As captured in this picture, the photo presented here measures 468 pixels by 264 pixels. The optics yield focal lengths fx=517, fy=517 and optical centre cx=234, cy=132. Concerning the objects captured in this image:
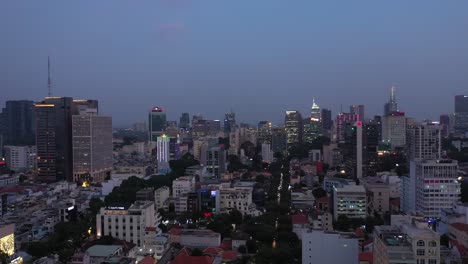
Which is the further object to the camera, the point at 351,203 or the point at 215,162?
the point at 215,162

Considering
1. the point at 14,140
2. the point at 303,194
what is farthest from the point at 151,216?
the point at 14,140

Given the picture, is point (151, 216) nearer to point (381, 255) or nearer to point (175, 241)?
point (175, 241)

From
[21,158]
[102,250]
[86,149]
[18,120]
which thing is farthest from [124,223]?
[18,120]

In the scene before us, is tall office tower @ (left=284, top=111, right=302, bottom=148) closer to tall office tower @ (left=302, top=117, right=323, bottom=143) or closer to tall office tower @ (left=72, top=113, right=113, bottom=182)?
tall office tower @ (left=302, top=117, right=323, bottom=143)

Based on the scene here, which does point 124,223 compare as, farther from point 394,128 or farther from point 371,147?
point 394,128

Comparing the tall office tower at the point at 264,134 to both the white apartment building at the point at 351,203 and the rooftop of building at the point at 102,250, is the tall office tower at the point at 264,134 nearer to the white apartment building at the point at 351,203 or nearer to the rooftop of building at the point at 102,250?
the white apartment building at the point at 351,203

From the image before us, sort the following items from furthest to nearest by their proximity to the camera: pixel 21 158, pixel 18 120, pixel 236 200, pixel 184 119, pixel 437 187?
pixel 184 119
pixel 18 120
pixel 21 158
pixel 236 200
pixel 437 187
